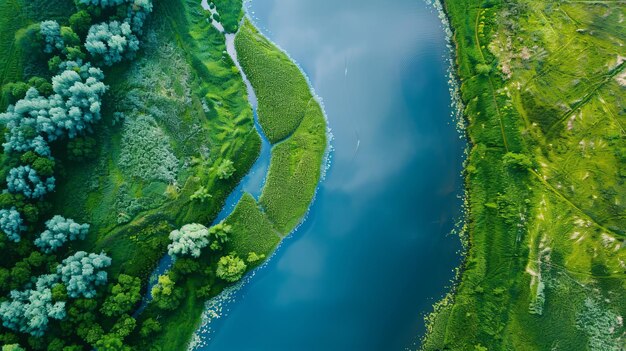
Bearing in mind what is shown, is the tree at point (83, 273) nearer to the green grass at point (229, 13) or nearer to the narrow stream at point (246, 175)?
the narrow stream at point (246, 175)

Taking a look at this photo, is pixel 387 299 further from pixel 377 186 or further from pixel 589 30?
pixel 589 30

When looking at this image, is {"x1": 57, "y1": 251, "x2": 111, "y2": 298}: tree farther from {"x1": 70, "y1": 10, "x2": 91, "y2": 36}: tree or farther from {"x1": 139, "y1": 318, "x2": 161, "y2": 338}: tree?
{"x1": 70, "y1": 10, "x2": 91, "y2": 36}: tree

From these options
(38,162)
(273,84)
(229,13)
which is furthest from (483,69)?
(38,162)

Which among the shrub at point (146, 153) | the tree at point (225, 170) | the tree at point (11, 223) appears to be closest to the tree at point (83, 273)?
the tree at point (11, 223)

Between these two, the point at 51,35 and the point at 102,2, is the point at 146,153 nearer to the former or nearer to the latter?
the point at 51,35

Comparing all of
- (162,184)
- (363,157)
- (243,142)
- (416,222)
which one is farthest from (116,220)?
(416,222)

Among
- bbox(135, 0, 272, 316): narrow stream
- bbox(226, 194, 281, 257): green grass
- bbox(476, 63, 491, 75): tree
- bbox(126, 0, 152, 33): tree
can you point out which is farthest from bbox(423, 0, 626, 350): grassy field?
bbox(126, 0, 152, 33): tree
